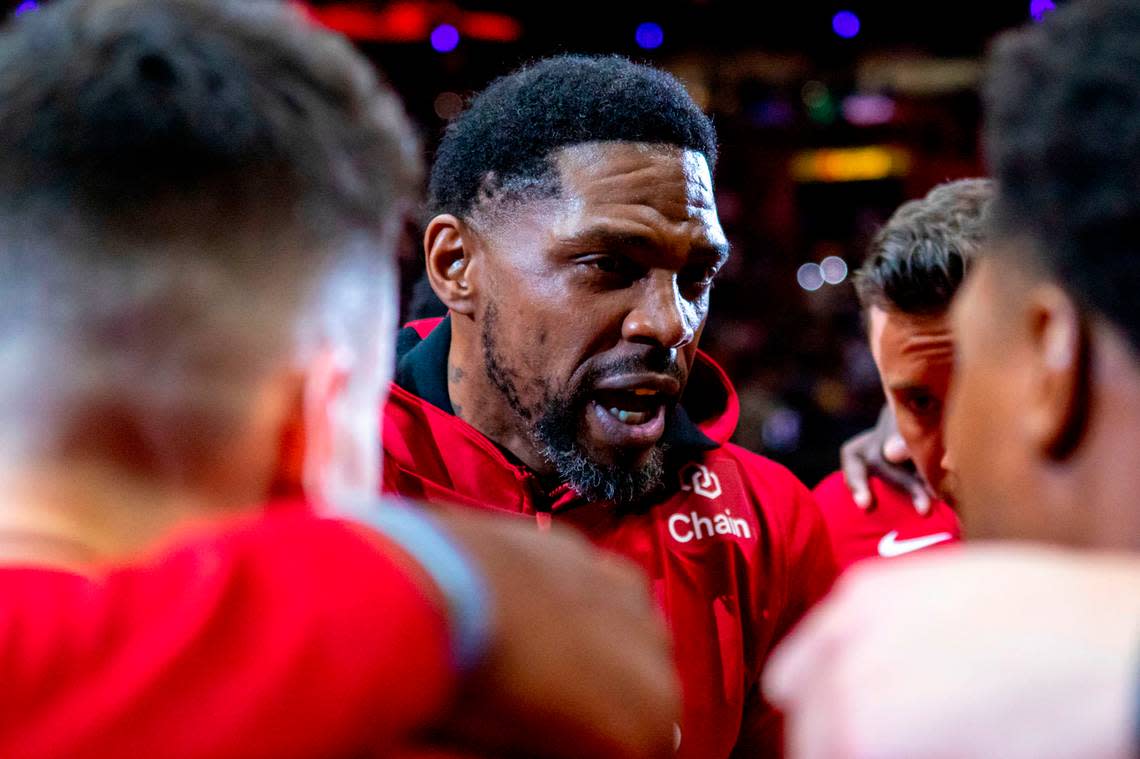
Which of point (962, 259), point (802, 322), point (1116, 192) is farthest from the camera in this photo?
point (802, 322)

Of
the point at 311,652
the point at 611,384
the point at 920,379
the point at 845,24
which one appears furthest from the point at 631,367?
the point at 845,24

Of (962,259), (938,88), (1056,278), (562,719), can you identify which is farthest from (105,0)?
(938,88)

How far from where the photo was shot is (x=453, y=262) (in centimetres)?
240

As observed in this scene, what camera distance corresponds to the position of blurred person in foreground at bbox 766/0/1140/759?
752 millimetres

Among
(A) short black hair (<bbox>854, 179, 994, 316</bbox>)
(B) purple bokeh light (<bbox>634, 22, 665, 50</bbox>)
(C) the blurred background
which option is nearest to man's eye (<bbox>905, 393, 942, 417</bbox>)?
(A) short black hair (<bbox>854, 179, 994, 316</bbox>)

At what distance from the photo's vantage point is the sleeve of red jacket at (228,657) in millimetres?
676

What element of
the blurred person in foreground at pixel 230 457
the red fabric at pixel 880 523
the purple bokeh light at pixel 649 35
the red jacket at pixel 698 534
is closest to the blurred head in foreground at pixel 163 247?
the blurred person in foreground at pixel 230 457

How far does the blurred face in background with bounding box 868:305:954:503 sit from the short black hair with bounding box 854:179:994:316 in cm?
4

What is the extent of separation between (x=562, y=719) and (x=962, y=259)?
1.93 metres

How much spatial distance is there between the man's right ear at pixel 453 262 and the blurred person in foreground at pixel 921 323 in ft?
3.03

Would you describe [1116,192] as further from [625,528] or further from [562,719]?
[625,528]

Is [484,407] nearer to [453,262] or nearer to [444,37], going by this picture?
[453,262]

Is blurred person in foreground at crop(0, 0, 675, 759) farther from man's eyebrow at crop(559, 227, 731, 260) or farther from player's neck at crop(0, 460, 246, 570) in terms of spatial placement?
man's eyebrow at crop(559, 227, 731, 260)

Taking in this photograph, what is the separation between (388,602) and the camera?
72 cm
